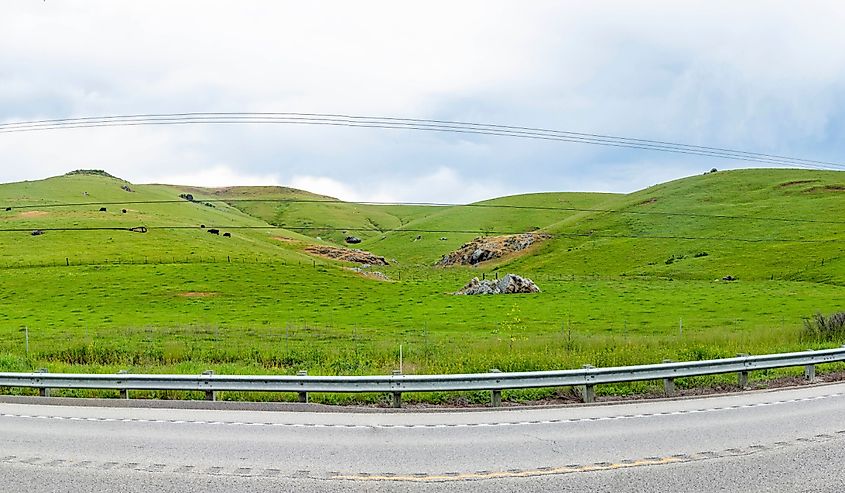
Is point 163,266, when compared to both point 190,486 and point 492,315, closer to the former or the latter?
point 492,315

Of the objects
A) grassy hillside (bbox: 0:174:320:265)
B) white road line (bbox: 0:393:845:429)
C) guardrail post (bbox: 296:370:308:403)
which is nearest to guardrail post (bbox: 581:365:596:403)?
white road line (bbox: 0:393:845:429)

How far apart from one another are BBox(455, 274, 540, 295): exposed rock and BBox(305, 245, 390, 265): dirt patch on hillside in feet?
169

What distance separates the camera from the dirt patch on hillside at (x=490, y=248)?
414ft

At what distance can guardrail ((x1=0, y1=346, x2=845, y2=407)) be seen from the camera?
14.4 metres

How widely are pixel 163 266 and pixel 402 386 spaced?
217ft

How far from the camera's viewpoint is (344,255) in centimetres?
12000

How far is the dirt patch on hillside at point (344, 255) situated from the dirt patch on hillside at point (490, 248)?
45.3 ft

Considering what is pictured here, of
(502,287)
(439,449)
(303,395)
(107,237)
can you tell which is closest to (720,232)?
(502,287)

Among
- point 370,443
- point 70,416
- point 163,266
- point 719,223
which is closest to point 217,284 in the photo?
point 163,266

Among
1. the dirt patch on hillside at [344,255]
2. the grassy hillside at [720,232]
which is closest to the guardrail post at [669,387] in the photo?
the grassy hillside at [720,232]

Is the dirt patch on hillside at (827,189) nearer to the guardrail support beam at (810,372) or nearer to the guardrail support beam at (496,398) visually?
the guardrail support beam at (810,372)

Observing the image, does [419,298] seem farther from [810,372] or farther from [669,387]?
[669,387]

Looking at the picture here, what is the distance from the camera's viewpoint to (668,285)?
2781 inches

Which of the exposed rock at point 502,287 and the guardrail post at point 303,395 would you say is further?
the exposed rock at point 502,287
